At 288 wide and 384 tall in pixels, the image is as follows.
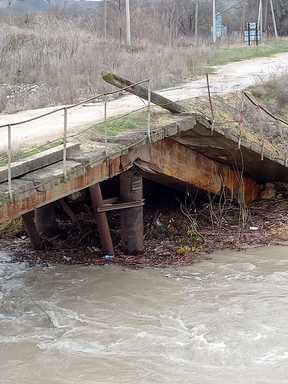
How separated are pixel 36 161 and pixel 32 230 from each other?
301 centimetres

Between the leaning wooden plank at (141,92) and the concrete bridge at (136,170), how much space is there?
14 cm

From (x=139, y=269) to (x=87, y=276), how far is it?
2.70ft

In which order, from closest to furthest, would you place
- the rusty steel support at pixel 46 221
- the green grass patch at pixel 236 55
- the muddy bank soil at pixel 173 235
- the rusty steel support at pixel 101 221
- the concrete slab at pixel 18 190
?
the concrete slab at pixel 18 190
the rusty steel support at pixel 101 221
the muddy bank soil at pixel 173 235
the rusty steel support at pixel 46 221
the green grass patch at pixel 236 55

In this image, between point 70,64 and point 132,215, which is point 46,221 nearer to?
point 132,215

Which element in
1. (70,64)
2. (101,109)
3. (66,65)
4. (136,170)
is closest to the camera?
(136,170)

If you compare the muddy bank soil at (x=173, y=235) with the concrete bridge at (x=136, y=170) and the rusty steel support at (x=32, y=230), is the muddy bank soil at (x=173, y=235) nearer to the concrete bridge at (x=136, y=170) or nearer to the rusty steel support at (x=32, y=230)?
the rusty steel support at (x=32, y=230)

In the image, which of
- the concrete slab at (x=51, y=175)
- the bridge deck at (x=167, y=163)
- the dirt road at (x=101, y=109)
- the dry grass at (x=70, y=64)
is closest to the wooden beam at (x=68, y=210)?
the dirt road at (x=101, y=109)

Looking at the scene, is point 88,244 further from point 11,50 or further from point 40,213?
point 11,50

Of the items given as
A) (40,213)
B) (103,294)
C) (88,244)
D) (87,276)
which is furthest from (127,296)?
(40,213)

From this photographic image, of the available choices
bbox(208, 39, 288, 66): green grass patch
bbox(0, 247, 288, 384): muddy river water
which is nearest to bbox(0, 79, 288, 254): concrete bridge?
bbox(0, 247, 288, 384): muddy river water

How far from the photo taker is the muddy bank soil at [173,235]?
1054 centimetres

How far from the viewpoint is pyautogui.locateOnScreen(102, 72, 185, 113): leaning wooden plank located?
30.4 ft

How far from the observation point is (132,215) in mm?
10352

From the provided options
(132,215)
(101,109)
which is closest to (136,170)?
(132,215)
